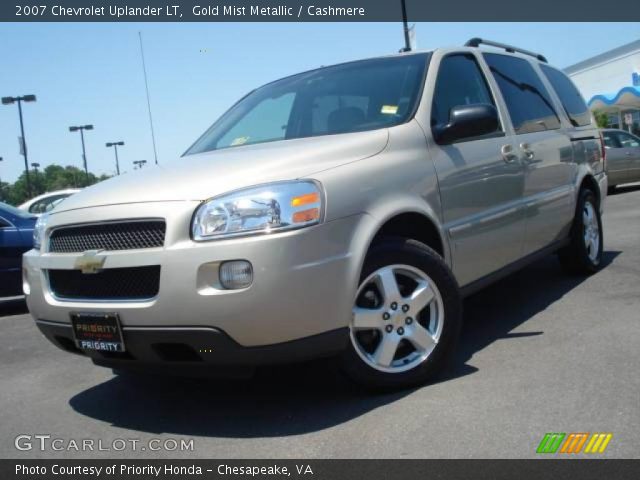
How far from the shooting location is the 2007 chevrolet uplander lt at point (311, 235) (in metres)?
2.94

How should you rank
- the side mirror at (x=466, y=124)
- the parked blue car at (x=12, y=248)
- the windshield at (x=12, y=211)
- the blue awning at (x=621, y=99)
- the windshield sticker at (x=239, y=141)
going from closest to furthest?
the side mirror at (x=466, y=124) → the windshield sticker at (x=239, y=141) → the parked blue car at (x=12, y=248) → the windshield at (x=12, y=211) → the blue awning at (x=621, y=99)

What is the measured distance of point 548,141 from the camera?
5.14m

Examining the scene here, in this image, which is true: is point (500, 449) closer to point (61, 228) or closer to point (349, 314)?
point (349, 314)

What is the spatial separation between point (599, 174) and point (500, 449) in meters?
4.26

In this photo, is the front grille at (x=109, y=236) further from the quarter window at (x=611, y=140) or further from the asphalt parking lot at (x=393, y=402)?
the quarter window at (x=611, y=140)

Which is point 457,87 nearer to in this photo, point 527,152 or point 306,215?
point 527,152

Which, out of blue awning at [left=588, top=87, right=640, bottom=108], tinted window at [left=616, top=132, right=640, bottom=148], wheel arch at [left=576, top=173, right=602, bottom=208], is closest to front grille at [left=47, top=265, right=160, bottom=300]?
wheel arch at [left=576, top=173, right=602, bottom=208]

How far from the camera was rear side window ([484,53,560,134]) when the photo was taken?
16.0 feet

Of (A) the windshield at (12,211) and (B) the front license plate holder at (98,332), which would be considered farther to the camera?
(A) the windshield at (12,211)

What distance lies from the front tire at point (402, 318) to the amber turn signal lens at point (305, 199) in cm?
43

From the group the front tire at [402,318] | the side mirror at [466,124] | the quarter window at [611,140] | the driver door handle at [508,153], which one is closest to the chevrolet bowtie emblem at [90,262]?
the front tire at [402,318]

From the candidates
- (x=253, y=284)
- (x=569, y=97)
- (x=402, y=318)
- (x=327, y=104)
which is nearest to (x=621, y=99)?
(x=569, y=97)

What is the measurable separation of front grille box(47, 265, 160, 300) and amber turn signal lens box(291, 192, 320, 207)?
661 mm

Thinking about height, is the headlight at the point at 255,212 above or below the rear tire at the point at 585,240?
above
